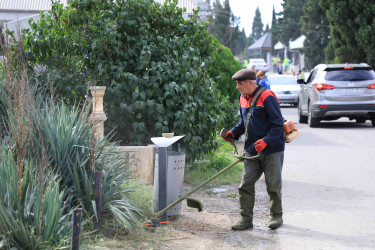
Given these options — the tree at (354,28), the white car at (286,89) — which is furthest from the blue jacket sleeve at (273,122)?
the tree at (354,28)

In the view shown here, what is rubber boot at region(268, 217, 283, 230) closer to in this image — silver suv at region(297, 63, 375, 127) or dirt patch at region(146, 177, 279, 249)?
dirt patch at region(146, 177, 279, 249)

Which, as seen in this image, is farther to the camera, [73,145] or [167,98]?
[167,98]

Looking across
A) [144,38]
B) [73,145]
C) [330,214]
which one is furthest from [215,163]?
[73,145]

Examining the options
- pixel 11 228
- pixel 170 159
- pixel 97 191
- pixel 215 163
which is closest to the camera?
pixel 11 228

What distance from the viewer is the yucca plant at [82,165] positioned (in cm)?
584

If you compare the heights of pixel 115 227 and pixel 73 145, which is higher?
pixel 73 145

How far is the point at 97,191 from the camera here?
5672mm

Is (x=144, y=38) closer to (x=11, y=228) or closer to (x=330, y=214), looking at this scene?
(x=330, y=214)

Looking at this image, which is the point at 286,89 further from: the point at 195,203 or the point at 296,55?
the point at 296,55

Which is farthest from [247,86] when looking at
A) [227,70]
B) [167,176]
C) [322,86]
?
[322,86]

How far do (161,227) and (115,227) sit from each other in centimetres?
66

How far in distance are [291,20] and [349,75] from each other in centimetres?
7455

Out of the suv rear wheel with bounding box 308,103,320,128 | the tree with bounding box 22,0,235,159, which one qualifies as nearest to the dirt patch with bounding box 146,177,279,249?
the tree with bounding box 22,0,235,159

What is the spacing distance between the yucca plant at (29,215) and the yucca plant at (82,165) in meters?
0.53
